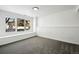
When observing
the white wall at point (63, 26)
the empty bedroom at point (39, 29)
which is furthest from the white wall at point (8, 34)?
the white wall at point (63, 26)

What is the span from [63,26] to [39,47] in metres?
0.66

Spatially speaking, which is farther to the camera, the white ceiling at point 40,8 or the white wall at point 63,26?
the white wall at point 63,26

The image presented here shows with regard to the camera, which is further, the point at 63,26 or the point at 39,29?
the point at 39,29

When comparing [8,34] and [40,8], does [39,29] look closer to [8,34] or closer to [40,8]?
[40,8]

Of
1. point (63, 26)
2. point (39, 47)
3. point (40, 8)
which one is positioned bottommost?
point (39, 47)

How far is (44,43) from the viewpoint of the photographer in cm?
147

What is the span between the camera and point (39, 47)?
1413 mm

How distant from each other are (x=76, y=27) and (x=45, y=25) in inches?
24.7

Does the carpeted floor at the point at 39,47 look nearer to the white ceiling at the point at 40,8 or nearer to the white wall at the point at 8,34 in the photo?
the white wall at the point at 8,34

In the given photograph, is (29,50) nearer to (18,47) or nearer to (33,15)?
(18,47)

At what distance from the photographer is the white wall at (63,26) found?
1.40 m

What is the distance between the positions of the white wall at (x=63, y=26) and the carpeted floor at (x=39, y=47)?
0.37ft

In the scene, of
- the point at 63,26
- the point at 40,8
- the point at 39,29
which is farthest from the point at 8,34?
the point at 63,26
